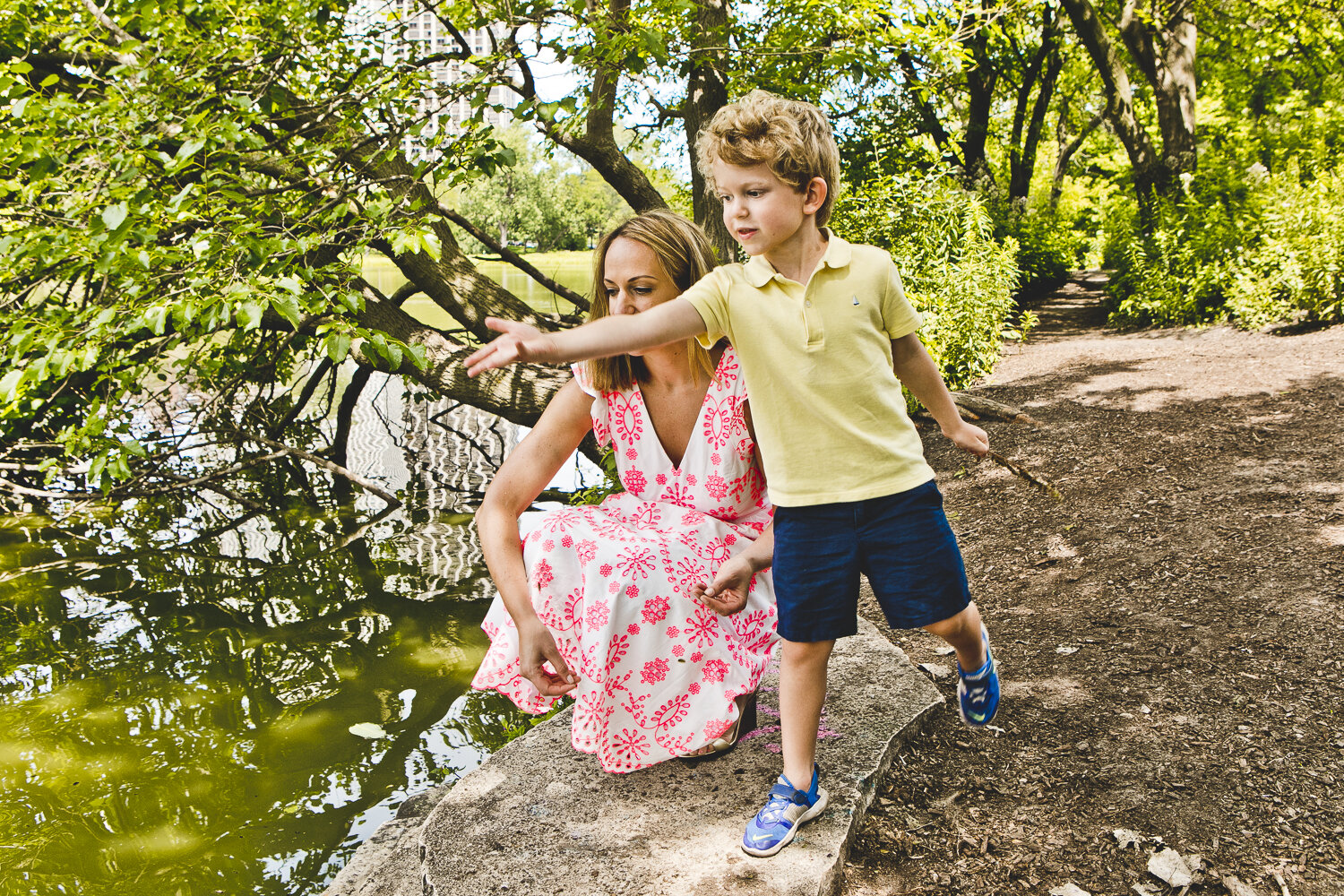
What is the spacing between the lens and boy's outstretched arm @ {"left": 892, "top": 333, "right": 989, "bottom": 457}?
2.03 meters

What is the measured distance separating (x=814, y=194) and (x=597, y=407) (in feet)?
2.65

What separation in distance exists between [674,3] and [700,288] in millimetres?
Answer: 3432

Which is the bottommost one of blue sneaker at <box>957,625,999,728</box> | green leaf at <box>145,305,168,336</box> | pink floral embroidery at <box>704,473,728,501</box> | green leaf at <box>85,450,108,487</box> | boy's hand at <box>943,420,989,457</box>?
blue sneaker at <box>957,625,999,728</box>

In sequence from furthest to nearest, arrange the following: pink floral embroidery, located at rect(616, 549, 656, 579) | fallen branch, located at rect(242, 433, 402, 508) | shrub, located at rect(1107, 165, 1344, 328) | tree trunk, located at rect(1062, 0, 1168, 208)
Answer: tree trunk, located at rect(1062, 0, 1168, 208)
shrub, located at rect(1107, 165, 1344, 328)
fallen branch, located at rect(242, 433, 402, 508)
pink floral embroidery, located at rect(616, 549, 656, 579)

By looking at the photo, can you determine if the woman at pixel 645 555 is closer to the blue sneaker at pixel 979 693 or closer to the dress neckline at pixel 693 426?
the dress neckline at pixel 693 426

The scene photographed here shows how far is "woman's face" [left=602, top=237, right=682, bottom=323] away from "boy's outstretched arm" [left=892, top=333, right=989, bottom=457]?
2.02 feet

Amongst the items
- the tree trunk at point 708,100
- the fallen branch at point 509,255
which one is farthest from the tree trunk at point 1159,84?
the fallen branch at point 509,255

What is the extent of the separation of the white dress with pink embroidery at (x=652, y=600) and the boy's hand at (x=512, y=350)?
783 millimetres

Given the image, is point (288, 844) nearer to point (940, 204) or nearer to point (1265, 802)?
point (1265, 802)

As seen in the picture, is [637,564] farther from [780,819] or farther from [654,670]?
[780,819]

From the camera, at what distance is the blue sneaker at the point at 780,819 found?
6.40 feet

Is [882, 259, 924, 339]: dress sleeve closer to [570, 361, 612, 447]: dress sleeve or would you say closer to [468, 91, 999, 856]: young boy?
[468, 91, 999, 856]: young boy

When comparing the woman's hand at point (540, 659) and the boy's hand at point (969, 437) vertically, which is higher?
the boy's hand at point (969, 437)

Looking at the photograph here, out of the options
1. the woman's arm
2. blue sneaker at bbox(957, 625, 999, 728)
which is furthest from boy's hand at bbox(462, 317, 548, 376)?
blue sneaker at bbox(957, 625, 999, 728)
